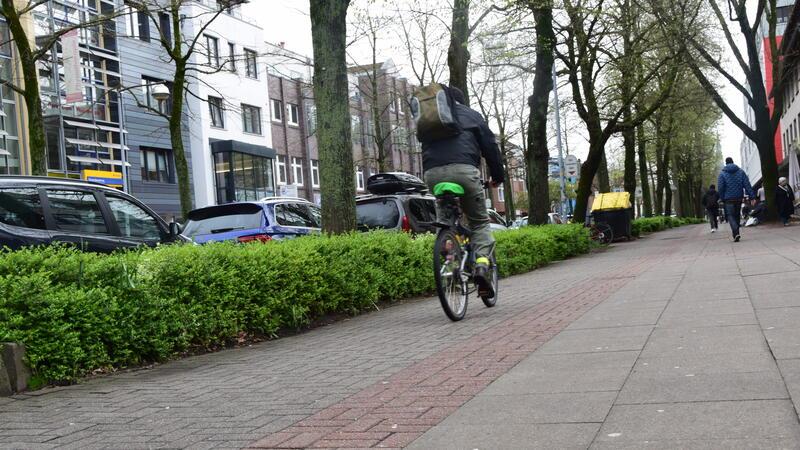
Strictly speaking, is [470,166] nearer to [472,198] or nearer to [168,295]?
[472,198]

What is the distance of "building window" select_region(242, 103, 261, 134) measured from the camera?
4528 centimetres

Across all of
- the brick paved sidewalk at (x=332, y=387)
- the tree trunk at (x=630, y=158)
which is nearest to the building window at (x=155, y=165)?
the tree trunk at (x=630, y=158)

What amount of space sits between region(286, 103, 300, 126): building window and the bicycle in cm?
4416

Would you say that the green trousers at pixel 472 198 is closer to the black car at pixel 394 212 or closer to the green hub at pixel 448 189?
the green hub at pixel 448 189

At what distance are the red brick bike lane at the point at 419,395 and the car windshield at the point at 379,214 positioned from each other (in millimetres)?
6059

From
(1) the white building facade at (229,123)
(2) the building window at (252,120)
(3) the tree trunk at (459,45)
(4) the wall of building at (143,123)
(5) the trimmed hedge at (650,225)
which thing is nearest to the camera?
(3) the tree trunk at (459,45)

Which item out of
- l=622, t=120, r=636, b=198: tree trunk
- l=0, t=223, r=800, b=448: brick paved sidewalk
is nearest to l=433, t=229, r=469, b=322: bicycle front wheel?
l=0, t=223, r=800, b=448: brick paved sidewalk

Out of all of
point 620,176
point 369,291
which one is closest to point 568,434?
point 369,291

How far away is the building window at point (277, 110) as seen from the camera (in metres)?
49.7

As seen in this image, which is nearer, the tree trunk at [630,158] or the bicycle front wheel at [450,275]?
the bicycle front wheel at [450,275]

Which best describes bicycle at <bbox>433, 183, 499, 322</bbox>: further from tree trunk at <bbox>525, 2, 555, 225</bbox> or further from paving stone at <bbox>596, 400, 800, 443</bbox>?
tree trunk at <bbox>525, 2, 555, 225</bbox>

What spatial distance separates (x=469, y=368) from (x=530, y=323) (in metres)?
2.11

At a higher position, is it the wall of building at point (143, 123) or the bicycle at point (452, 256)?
the wall of building at point (143, 123)

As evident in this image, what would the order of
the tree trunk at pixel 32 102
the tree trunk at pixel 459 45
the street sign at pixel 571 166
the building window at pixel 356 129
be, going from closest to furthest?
the tree trunk at pixel 32 102
the tree trunk at pixel 459 45
the street sign at pixel 571 166
the building window at pixel 356 129
